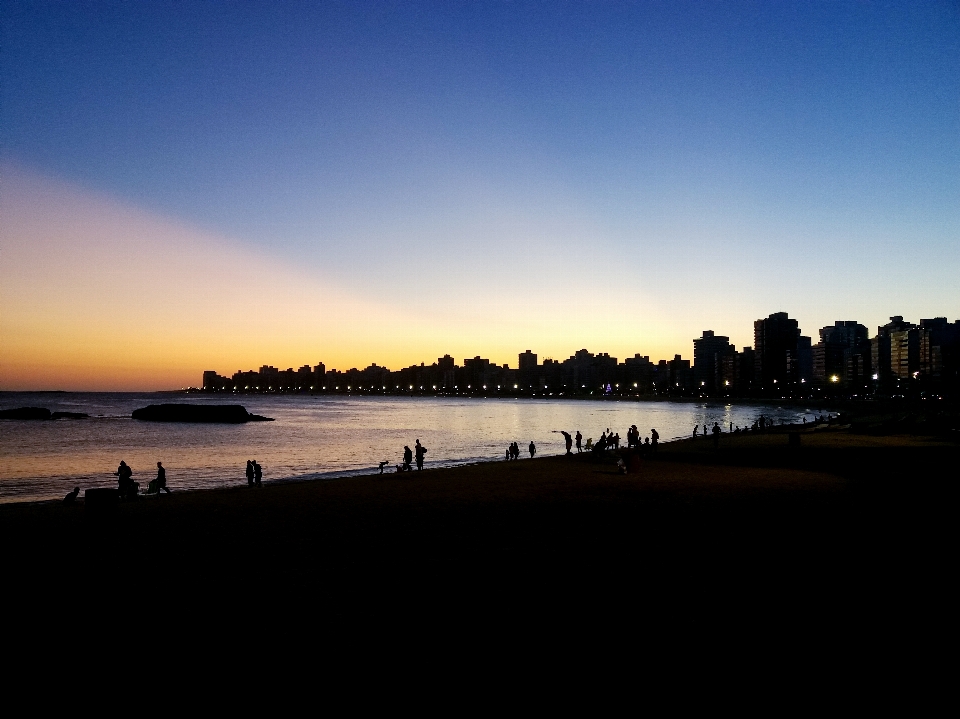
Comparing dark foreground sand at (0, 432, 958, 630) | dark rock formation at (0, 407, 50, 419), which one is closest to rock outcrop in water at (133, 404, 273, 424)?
dark rock formation at (0, 407, 50, 419)

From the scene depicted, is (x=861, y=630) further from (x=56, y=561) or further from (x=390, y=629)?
(x=56, y=561)

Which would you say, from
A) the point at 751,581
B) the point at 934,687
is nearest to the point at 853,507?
the point at 751,581

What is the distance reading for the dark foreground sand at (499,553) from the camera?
8.94m

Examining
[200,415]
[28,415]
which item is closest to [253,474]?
[200,415]

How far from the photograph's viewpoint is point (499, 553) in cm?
1218

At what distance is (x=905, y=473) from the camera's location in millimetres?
24797

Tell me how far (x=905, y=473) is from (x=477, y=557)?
2150 centimetres

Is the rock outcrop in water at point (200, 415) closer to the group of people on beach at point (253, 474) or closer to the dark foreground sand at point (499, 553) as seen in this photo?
the group of people on beach at point (253, 474)

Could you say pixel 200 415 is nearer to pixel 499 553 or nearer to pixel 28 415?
pixel 28 415

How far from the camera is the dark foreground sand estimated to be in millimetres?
8938

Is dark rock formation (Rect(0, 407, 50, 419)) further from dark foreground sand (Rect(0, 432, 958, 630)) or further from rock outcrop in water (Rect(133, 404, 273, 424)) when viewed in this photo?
dark foreground sand (Rect(0, 432, 958, 630))

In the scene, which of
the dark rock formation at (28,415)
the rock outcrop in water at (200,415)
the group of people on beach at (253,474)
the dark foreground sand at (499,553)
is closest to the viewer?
the dark foreground sand at (499,553)

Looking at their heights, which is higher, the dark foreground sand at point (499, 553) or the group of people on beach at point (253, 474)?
the dark foreground sand at point (499, 553)

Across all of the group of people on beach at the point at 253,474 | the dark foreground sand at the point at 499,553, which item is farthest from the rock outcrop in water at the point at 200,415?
the dark foreground sand at the point at 499,553
